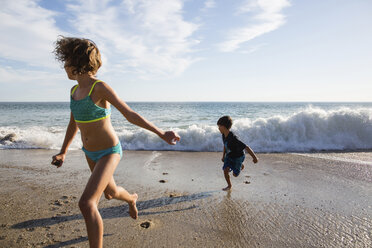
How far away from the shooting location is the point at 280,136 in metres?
9.62

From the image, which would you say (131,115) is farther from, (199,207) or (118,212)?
(199,207)

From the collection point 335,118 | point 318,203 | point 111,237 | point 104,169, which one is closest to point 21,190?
point 111,237

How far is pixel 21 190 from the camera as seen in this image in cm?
400

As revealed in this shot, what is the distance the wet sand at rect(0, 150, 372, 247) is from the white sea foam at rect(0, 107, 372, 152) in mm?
3163

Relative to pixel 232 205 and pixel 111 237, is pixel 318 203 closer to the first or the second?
pixel 232 205

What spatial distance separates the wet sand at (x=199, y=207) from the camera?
258 centimetres

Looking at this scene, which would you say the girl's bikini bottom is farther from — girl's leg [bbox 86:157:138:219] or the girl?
girl's leg [bbox 86:157:138:219]

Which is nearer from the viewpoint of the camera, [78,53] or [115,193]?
[78,53]

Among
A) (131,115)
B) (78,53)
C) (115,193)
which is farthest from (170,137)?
(78,53)

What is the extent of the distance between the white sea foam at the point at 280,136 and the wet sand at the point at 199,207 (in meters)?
3.16

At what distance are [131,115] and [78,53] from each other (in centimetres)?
69

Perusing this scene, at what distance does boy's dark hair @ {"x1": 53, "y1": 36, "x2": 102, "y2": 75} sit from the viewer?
1.94 metres

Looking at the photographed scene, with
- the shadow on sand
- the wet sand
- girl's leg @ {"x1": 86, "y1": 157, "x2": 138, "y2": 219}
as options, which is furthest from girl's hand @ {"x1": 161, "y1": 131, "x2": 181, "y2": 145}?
the shadow on sand

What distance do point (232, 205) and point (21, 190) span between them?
347 centimetres
